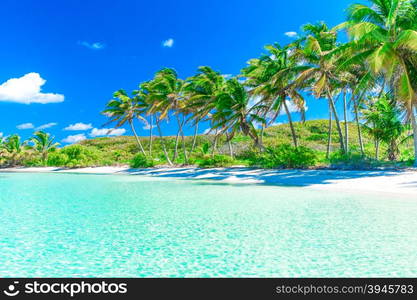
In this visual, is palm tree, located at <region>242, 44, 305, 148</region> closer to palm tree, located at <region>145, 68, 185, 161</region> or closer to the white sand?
the white sand

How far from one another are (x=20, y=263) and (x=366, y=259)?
479 centimetres

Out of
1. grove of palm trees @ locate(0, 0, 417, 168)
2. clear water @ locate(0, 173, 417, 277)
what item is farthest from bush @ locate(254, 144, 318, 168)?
clear water @ locate(0, 173, 417, 277)

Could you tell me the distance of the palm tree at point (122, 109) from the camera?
115 feet

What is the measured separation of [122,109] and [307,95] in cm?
2019

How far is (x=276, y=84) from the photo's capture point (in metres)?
21.3

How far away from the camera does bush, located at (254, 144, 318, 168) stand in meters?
20.3

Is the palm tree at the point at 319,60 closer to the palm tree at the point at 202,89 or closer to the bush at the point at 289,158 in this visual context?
the bush at the point at 289,158

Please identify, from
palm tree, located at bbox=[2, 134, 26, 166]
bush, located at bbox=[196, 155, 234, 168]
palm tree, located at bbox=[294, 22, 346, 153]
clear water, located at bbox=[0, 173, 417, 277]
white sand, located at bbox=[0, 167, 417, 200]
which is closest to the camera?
clear water, located at bbox=[0, 173, 417, 277]

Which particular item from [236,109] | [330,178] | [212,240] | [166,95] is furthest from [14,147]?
[212,240]

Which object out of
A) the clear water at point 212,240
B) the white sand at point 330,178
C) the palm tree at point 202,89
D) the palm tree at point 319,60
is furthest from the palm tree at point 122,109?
the clear water at point 212,240

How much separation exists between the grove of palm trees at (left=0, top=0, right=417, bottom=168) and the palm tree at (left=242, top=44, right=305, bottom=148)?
0.07 m

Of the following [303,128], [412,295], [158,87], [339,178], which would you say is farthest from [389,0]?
[303,128]

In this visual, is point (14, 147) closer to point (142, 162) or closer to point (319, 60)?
point (142, 162)

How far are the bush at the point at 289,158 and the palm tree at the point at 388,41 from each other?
573cm
